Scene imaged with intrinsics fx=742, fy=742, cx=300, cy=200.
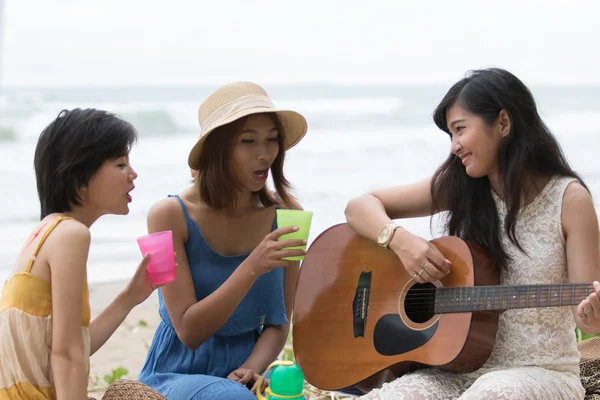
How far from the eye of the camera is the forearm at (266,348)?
3104mm

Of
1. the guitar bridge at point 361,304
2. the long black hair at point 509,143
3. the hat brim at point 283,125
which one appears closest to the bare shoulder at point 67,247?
the hat brim at point 283,125

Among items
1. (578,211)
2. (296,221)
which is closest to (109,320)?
(296,221)

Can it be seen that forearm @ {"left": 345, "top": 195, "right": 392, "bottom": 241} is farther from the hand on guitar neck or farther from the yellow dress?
the yellow dress

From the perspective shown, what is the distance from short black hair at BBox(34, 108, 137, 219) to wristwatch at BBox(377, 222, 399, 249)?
44.4 inches

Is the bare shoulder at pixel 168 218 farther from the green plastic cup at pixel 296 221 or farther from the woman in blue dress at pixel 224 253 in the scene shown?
the green plastic cup at pixel 296 221

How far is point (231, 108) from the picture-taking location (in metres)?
3.08

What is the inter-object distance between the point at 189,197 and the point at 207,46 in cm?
2274

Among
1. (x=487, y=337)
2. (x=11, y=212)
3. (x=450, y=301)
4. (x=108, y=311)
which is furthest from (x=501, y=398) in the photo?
(x=11, y=212)

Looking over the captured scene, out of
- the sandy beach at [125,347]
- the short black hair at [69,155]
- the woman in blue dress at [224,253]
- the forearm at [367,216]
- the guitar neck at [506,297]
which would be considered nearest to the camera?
the guitar neck at [506,297]

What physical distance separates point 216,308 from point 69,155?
0.83 m

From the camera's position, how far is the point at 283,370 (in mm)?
2299

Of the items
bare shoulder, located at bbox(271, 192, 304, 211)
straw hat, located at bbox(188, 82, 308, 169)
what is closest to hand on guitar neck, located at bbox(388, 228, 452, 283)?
bare shoulder, located at bbox(271, 192, 304, 211)

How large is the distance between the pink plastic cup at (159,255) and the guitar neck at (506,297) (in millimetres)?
1020

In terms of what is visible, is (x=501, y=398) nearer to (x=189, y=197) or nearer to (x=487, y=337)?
(x=487, y=337)
